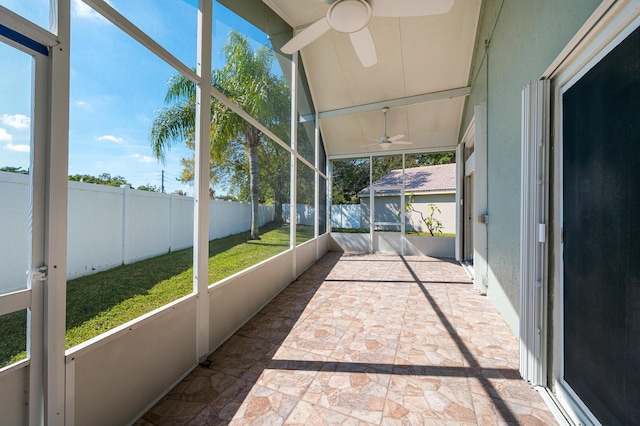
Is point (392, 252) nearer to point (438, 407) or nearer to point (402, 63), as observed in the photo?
point (402, 63)

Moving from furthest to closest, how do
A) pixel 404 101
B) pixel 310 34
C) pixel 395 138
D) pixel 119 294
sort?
pixel 395 138 → pixel 404 101 → pixel 310 34 → pixel 119 294

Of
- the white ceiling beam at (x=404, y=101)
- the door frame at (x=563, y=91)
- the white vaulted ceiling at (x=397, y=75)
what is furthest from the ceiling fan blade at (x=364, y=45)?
the white ceiling beam at (x=404, y=101)

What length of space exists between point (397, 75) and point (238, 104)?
3.25 meters

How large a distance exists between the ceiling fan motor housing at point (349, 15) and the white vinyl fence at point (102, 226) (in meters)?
1.92

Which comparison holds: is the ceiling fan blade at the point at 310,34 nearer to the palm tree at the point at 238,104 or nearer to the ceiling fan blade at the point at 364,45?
the ceiling fan blade at the point at 364,45

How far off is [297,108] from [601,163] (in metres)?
4.25

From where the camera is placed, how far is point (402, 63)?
15.0 ft

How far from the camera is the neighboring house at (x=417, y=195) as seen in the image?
684 cm

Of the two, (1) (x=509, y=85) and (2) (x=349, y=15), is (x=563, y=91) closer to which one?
(1) (x=509, y=85)

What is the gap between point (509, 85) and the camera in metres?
2.64

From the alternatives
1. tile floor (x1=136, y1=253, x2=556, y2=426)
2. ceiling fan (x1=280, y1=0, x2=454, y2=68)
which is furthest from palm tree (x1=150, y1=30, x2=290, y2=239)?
tile floor (x1=136, y1=253, x2=556, y2=426)

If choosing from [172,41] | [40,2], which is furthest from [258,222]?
[40,2]

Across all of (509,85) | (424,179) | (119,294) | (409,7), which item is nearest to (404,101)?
(424,179)

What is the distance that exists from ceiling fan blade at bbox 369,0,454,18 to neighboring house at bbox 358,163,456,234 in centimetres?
488
